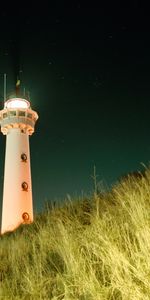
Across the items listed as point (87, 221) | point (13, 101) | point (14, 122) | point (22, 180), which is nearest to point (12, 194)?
point (22, 180)

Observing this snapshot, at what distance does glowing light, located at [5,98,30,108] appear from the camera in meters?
27.3

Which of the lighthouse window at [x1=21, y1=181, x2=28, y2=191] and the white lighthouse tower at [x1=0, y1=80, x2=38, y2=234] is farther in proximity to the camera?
the lighthouse window at [x1=21, y1=181, x2=28, y2=191]

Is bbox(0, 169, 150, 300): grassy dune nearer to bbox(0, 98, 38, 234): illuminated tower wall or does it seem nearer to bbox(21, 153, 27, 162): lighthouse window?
bbox(0, 98, 38, 234): illuminated tower wall

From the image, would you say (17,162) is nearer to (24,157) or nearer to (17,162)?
(17,162)

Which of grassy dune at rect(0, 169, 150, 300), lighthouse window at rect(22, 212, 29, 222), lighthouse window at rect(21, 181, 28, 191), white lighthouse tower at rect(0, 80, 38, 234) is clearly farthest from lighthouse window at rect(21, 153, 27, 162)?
grassy dune at rect(0, 169, 150, 300)

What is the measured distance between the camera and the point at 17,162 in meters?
24.2

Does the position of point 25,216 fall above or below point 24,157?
below

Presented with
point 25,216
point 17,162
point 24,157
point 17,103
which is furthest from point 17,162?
point 17,103

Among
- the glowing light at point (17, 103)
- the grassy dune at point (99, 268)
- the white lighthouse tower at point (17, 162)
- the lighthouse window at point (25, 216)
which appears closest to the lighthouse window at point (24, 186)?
the white lighthouse tower at point (17, 162)

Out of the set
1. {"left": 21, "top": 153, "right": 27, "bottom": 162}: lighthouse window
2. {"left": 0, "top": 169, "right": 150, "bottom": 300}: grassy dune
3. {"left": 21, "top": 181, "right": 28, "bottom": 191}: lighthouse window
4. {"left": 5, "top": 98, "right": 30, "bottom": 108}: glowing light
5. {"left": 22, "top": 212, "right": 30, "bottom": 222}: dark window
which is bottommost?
{"left": 0, "top": 169, "right": 150, "bottom": 300}: grassy dune

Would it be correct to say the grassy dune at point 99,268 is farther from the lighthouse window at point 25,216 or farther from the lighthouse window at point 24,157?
the lighthouse window at point 24,157

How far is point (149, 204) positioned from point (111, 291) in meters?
1.36

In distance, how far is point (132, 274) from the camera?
8.46 ft

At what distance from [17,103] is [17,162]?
503 centimetres
